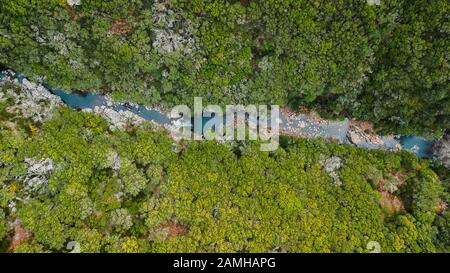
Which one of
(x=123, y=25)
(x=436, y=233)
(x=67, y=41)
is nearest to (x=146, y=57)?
(x=123, y=25)

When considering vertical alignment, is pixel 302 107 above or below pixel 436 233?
above

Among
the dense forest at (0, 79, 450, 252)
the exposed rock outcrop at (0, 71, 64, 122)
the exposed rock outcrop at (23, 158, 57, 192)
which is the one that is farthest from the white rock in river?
the exposed rock outcrop at (23, 158, 57, 192)

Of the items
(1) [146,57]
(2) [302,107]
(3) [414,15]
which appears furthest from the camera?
(2) [302,107]

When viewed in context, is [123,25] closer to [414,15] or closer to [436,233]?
[414,15]

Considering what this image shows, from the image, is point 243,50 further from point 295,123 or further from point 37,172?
point 37,172

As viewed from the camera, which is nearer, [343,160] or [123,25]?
[123,25]

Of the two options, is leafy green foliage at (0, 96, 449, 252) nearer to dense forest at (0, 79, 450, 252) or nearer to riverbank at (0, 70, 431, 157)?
dense forest at (0, 79, 450, 252)
